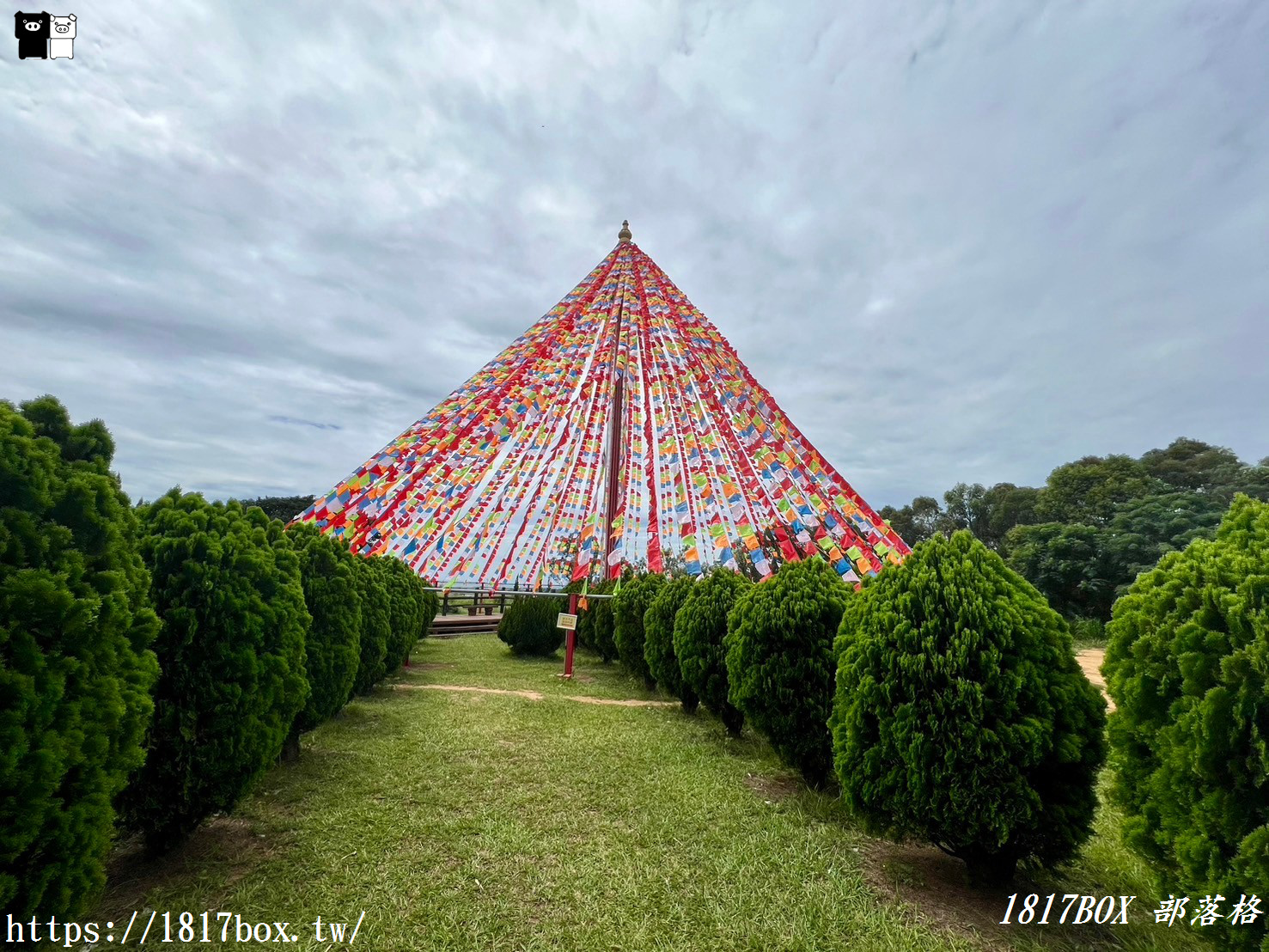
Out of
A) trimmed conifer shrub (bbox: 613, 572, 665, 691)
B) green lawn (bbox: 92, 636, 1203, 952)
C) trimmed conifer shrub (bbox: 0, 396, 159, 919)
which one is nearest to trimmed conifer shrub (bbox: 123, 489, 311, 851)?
green lawn (bbox: 92, 636, 1203, 952)

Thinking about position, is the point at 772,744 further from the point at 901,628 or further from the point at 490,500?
the point at 490,500

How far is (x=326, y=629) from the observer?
16.0 feet

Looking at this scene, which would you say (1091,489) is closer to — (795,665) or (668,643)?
(668,643)

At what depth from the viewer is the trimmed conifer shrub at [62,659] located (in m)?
1.83

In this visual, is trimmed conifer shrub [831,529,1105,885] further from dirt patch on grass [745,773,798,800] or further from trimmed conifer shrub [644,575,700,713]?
trimmed conifer shrub [644,575,700,713]

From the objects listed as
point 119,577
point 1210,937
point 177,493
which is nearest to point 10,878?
point 119,577

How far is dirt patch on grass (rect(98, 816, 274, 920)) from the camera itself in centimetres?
275

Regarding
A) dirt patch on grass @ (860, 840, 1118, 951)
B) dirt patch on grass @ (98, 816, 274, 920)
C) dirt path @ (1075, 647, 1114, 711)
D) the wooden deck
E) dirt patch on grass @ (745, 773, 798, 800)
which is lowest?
the wooden deck

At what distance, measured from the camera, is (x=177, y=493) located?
354cm

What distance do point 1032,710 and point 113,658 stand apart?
3.98 m

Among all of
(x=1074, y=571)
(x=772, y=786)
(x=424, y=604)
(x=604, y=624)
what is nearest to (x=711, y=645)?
(x=772, y=786)

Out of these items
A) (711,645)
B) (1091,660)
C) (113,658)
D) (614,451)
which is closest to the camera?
(113,658)

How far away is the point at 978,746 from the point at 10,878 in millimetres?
3681

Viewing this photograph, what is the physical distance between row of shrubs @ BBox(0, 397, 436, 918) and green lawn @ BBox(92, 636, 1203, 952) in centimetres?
60
